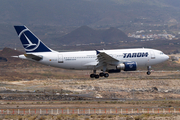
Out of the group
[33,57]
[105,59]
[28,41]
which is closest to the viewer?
[33,57]

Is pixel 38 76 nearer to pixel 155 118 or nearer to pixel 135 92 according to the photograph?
pixel 135 92

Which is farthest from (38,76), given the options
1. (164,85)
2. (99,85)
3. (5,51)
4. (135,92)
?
(5,51)

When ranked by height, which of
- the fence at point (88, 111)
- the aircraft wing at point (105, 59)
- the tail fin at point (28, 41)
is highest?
the tail fin at point (28, 41)

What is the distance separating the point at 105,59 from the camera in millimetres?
61469

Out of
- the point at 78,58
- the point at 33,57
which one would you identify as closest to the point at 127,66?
the point at 78,58

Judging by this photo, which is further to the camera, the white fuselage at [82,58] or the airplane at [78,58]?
the white fuselage at [82,58]

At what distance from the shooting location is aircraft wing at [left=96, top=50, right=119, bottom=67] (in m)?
60.0

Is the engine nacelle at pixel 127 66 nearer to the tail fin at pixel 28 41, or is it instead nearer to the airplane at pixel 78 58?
the airplane at pixel 78 58

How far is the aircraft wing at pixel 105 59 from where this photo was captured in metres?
60.0

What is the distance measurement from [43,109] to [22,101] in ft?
45.5

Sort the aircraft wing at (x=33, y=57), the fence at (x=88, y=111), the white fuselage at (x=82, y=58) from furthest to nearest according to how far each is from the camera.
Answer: the white fuselage at (x=82, y=58) < the aircraft wing at (x=33, y=57) < the fence at (x=88, y=111)

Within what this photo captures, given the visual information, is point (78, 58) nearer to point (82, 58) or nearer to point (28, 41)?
point (82, 58)

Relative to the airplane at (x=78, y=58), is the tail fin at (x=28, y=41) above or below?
above

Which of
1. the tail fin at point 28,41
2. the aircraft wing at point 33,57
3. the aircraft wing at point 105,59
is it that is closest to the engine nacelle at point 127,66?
the aircraft wing at point 105,59
